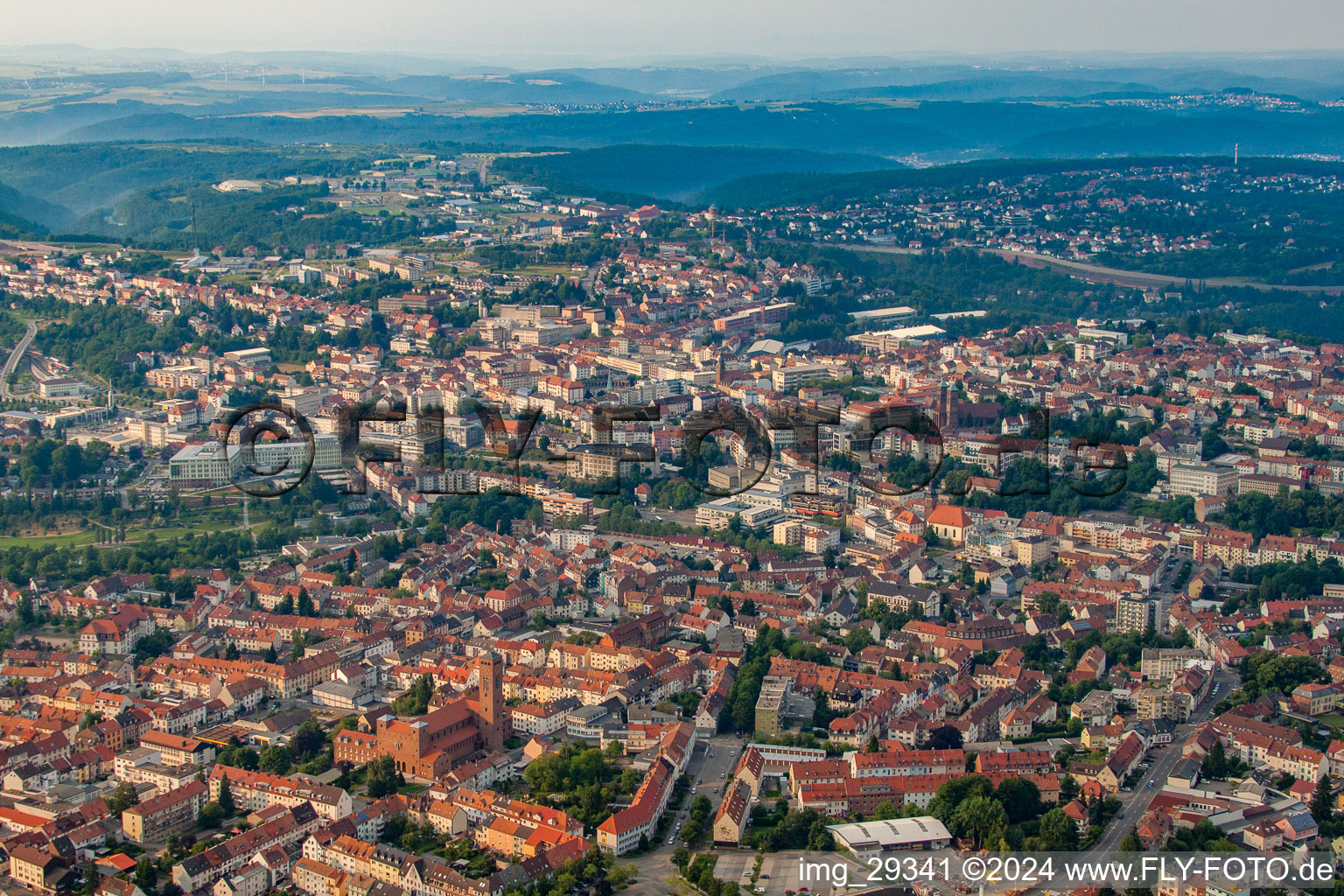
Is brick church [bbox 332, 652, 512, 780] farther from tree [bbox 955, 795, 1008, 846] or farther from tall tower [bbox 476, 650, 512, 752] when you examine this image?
tree [bbox 955, 795, 1008, 846]

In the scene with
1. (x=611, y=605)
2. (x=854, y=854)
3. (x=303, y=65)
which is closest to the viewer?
(x=854, y=854)

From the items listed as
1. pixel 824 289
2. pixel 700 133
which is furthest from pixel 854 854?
pixel 700 133

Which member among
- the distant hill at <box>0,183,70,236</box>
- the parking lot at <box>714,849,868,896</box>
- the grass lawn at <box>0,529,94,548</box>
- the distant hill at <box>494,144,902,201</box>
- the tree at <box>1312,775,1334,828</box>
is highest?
the distant hill at <box>494,144,902,201</box>

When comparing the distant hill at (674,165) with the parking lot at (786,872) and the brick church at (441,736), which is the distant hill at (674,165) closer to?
the brick church at (441,736)

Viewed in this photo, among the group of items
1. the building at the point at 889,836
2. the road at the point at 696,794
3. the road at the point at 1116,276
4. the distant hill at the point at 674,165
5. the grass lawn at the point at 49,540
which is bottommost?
the grass lawn at the point at 49,540

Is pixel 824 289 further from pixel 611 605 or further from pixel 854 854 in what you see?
pixel 854 854

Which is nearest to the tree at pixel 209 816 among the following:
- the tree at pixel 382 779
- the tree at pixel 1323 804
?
the tree at pixel 382 779

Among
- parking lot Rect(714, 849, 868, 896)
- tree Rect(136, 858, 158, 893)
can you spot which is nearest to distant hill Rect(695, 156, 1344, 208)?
parking lot Rect(714, 849, 868, 896)
